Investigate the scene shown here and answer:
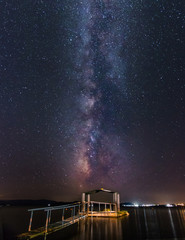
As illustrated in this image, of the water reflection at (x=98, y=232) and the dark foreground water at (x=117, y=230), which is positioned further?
the dark foreground water at (x=117, y=230)

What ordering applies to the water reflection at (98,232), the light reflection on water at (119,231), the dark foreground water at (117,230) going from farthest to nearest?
the light reflection on water at (119,231) < the dark foreground water at (117,230) < the water reflection at (98,232)

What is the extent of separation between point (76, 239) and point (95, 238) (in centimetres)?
111

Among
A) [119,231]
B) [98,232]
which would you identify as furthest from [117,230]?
[98,232]

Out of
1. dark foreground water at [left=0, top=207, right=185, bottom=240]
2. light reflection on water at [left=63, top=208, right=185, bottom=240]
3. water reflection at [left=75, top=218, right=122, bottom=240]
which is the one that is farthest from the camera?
light reflection on water at [left=63, top=208, right=185, bottom=240]

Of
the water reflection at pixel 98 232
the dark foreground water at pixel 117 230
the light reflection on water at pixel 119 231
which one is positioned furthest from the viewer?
the light reflection on water at pixel 119 231

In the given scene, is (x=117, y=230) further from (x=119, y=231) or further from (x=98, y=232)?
(x=98, y=232)

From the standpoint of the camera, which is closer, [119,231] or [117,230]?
[119,231]

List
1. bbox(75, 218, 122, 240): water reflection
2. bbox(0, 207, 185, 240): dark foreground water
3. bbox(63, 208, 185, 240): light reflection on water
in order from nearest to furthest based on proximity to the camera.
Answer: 1. bbox(75, 218, 122, 240): water reflection
2. bbox(0, 207, 185, 240): dark foreground water
3. bbox(63, 208, 185, 240): light reflection on water

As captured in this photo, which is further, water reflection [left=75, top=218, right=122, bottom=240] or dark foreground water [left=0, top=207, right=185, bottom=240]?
dark foreground water [left=0, top=207, right=185, bottom=240]

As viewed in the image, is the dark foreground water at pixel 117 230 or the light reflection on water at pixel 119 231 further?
the light reflection on water at pixel 119 231

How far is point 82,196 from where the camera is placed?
16.5 m

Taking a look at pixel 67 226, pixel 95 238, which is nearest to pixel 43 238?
pixel 95 238

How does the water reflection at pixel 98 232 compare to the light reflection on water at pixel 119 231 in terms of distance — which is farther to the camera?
the light reflection on water at pixel 119 231

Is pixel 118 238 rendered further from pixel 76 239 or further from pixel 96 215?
pixel 96 215
